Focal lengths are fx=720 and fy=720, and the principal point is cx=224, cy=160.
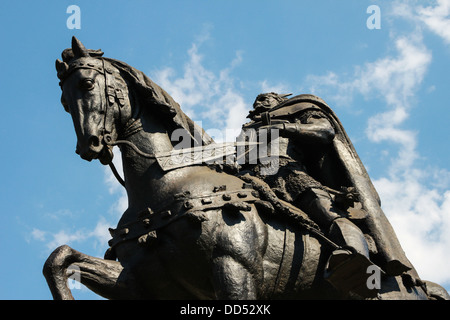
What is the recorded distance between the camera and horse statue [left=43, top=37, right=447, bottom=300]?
23.4ft

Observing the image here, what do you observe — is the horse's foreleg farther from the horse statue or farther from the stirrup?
the stirrup

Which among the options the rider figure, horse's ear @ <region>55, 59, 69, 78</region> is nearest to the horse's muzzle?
horse's ear @ <region>55, 59, 69, 78</region>

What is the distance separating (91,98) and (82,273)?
6.07 feet

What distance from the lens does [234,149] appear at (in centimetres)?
835

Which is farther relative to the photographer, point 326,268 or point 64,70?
point 64,70

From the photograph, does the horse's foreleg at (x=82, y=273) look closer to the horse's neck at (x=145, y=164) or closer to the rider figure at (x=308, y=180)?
the horse's neck at (x=145, y=164)

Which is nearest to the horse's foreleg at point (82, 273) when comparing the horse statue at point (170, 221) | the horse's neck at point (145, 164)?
the horse statue at point (170, 221)

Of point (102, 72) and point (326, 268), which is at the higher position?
point (102, 72)

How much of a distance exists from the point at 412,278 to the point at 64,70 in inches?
185

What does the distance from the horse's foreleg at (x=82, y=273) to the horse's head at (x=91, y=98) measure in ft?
3.49

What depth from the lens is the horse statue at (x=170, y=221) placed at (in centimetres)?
712
